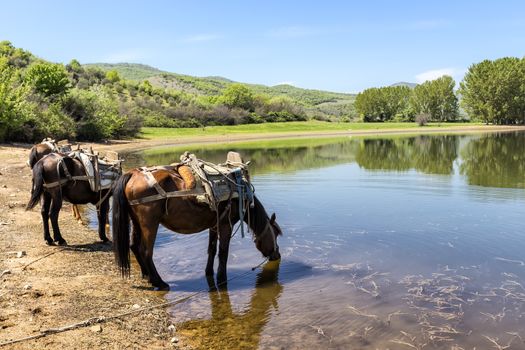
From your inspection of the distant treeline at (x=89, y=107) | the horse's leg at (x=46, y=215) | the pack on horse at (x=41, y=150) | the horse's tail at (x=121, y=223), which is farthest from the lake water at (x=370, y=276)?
the distant treeline at (x=89, y=107)

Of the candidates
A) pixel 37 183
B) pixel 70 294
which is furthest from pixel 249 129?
pixel 70 294

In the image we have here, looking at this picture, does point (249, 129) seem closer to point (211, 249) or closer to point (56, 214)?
point (56, 214)

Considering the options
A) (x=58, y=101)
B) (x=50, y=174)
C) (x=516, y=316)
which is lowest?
(x=516, y=316)

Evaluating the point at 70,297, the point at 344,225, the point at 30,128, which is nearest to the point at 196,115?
the point at 30,128

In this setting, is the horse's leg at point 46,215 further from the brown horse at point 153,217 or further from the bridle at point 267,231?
the bridle at point 267,231

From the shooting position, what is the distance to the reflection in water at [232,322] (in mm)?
5363

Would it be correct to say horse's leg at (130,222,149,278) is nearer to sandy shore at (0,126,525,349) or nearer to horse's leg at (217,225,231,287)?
sandy shore at (0,126,525,349)

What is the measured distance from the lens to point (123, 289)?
6.70 metres

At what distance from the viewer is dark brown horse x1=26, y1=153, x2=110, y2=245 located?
8.69m

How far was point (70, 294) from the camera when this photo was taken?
6.21m

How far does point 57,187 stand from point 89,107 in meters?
33.9

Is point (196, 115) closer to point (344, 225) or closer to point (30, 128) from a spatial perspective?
point (30, 128)

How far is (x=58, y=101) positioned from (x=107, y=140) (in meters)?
5.94

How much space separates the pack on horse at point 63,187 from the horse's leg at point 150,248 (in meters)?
2.72
